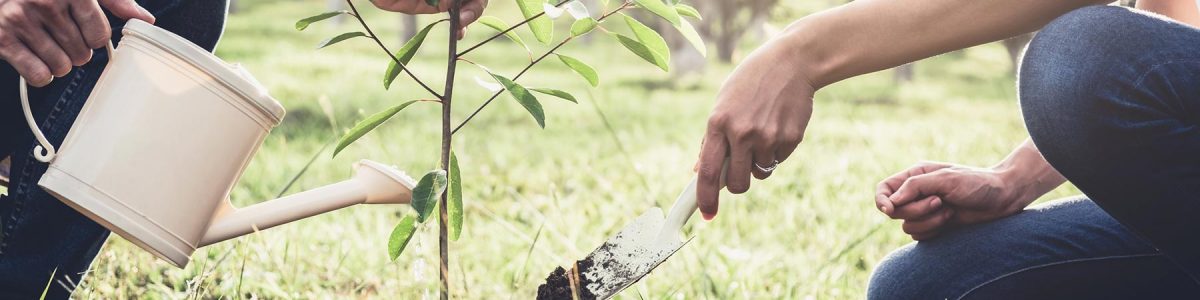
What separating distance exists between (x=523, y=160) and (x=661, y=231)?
118 inches

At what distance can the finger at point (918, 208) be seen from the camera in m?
1.53

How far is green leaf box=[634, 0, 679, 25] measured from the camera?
1.25 meters

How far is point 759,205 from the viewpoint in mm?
3193

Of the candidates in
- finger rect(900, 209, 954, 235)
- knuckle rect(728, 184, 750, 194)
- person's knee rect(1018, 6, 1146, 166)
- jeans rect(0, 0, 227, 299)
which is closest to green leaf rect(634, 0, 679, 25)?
knuckle rect(728, 184, 750, 194)

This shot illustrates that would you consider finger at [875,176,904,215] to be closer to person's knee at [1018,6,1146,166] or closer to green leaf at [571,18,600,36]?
person's knee at [1018,6,1146,166]

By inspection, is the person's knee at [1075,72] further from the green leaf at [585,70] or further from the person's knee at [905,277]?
the green leaf at [585,70]

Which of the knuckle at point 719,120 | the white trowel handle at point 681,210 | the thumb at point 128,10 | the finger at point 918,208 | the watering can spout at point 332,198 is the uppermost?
the thumb at point 128,10

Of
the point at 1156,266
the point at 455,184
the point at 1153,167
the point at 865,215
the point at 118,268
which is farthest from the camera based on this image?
the point at 865,215

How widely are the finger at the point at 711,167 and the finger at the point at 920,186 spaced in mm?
364

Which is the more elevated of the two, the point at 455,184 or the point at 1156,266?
the point at 455,184

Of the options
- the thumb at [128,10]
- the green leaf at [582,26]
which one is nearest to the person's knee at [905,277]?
the green leaf at [582,26]

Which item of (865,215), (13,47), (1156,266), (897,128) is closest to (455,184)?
(13,47)

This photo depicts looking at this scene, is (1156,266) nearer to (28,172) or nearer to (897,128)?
(28,172)

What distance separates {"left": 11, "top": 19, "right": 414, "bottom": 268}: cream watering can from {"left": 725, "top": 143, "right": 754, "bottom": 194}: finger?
1.84 feet
